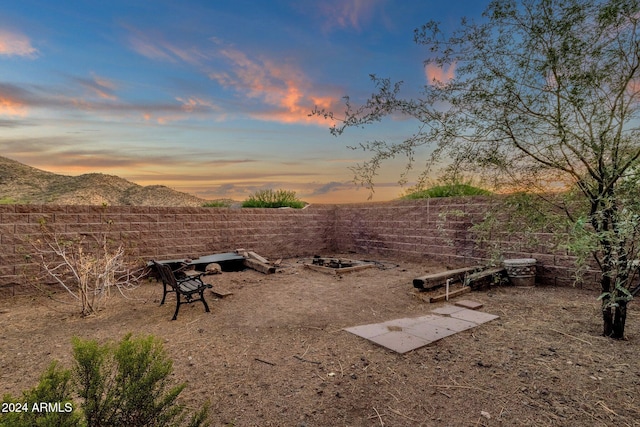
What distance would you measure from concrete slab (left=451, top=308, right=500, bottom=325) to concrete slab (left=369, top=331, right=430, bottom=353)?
1.04m

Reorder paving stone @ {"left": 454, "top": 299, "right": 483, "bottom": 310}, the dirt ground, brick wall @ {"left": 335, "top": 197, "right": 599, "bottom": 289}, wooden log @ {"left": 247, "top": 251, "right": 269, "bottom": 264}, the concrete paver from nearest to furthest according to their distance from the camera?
the dirt ground, the concrete paver, paving stone @ {"left": 454, "top": 299, "right": 483, "bottom": 310}, brick wall @ {"left": 335, "top": 197, "right": 599, "bottom": 289}, wooden log @ {"left": 247, "top": 251, "right": 269, "bottom": 264}

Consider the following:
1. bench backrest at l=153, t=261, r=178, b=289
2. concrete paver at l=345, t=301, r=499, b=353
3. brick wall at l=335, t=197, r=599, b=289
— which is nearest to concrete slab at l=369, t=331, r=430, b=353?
concrete paver at l=345, t=301, r=499, b=353

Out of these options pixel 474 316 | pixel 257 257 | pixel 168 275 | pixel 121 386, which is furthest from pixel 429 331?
pixel 257 257

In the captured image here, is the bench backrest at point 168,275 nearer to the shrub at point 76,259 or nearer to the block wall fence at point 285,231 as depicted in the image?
the shrub at point 76,259

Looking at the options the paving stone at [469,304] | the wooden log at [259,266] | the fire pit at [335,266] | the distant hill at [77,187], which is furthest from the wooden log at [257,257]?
the distant hill at [77,187]

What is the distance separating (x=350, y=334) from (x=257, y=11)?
5.70 m

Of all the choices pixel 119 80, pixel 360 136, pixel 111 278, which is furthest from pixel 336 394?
pixel 119 80

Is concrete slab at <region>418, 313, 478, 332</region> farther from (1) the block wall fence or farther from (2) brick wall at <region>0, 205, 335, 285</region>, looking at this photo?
(2) brick wall at <region>0, 205, 335, 285</region>

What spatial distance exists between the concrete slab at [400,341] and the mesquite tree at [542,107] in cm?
177

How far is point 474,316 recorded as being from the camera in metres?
4.21

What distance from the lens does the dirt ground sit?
2244 millimetres

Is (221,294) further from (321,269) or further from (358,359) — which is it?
(358,359)

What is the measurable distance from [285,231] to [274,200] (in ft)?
7.86

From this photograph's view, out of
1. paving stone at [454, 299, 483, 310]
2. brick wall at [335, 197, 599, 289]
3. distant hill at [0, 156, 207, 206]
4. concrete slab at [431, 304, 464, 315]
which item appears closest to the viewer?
concrete slab at [431, 304, 464, 315]
